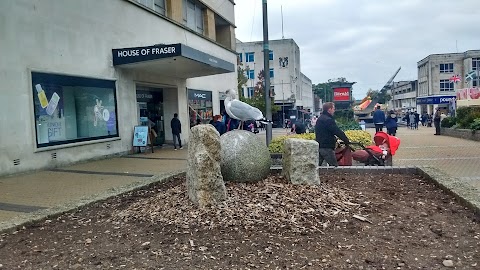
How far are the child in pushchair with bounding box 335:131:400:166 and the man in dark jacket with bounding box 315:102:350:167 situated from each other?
0.57 m

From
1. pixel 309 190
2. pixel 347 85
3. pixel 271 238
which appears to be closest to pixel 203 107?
pixel 309 190

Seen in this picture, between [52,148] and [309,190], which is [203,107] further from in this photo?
[309,190]

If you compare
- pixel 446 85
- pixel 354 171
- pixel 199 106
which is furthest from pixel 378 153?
pixel 446 85

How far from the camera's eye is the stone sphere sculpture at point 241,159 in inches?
249

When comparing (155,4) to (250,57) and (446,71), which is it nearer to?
(250,57)

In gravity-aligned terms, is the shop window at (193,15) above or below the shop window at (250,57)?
below

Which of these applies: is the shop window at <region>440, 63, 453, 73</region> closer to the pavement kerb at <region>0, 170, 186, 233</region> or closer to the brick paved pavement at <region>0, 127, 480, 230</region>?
the brick paved pavement at <region>0, 127, 480, 230</region>

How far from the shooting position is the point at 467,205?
512cm

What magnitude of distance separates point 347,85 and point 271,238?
138ft

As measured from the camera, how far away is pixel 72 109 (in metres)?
12.9

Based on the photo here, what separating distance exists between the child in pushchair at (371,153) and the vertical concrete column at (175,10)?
13.2 meters

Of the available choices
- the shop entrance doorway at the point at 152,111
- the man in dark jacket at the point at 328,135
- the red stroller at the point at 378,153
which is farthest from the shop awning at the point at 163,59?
the red stroller at the point at 378,153

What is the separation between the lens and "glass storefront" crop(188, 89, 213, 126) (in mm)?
21656

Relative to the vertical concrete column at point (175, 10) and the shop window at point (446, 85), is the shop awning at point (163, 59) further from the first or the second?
the shop window at point (446, 85)
